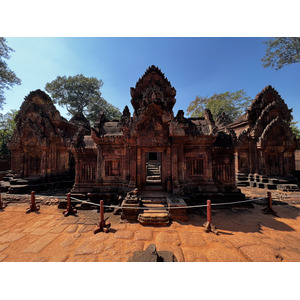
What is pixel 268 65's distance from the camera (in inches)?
661

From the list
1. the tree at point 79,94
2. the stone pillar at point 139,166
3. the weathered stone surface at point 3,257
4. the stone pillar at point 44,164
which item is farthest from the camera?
the tree at point 79,94

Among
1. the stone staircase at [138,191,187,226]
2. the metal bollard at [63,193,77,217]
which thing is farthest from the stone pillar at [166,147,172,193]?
the metal bollard at [63,193,77,217]

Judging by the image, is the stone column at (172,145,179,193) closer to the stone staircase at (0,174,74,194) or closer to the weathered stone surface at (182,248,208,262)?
the weathered stone surface at (182,248,208,262)

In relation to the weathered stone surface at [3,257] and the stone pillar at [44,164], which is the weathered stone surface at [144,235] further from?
the stone pillar at [44,164]

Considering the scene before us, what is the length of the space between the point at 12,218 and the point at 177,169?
320 inches

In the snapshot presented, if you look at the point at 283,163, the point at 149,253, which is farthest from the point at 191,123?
the point at 283,163

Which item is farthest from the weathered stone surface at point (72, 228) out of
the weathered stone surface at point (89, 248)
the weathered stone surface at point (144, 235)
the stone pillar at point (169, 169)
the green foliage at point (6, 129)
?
the green foliage at point (6, 129)

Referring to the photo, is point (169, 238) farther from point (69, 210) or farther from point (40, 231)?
point (69, 210)

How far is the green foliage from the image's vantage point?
18.7 m

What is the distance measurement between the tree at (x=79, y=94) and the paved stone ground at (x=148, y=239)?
24.2 meters

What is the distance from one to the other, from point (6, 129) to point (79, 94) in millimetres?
13045

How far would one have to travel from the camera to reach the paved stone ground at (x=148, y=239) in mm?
3482

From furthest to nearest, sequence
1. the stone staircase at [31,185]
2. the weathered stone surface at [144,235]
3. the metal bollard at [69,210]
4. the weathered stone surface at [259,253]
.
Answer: the stone staircase at [31,185] < the metal bollard at [69,210] < the weathered stone surface at [144,235] < the weathered stone surface at [259,253]

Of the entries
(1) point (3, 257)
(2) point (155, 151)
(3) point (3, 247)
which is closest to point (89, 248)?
(1) point (3, 257)
